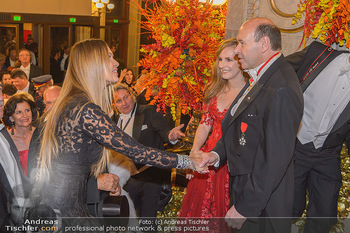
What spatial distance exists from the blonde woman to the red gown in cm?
107

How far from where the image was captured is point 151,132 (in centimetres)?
434

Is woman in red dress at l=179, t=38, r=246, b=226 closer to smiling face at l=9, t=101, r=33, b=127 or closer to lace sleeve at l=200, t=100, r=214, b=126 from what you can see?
lace sleeve at l=200, t=100, r=214, b=126

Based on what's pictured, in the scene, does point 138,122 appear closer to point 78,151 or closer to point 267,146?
Result: point 78,151

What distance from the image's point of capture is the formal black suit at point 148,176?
4262mm

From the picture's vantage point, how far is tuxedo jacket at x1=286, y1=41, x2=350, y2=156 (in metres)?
3.25

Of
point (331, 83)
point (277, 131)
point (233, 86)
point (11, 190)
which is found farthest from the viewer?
point (233, 86)

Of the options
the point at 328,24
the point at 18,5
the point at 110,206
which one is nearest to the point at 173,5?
the point at 328,24

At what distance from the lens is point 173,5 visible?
13.9ft

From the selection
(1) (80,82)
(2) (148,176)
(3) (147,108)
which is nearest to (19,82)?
(3) (147,108)

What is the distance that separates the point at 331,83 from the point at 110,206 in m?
1.89

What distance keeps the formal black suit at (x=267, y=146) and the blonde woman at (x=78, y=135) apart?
24.5 inches

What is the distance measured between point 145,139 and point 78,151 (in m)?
1.81

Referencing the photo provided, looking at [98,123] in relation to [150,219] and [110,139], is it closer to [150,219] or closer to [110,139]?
[110,139]

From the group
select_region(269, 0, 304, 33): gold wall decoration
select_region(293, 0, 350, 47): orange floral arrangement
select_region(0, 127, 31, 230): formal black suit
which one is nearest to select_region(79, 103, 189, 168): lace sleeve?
select_region(0, 127, 31, 230): formal black suit
